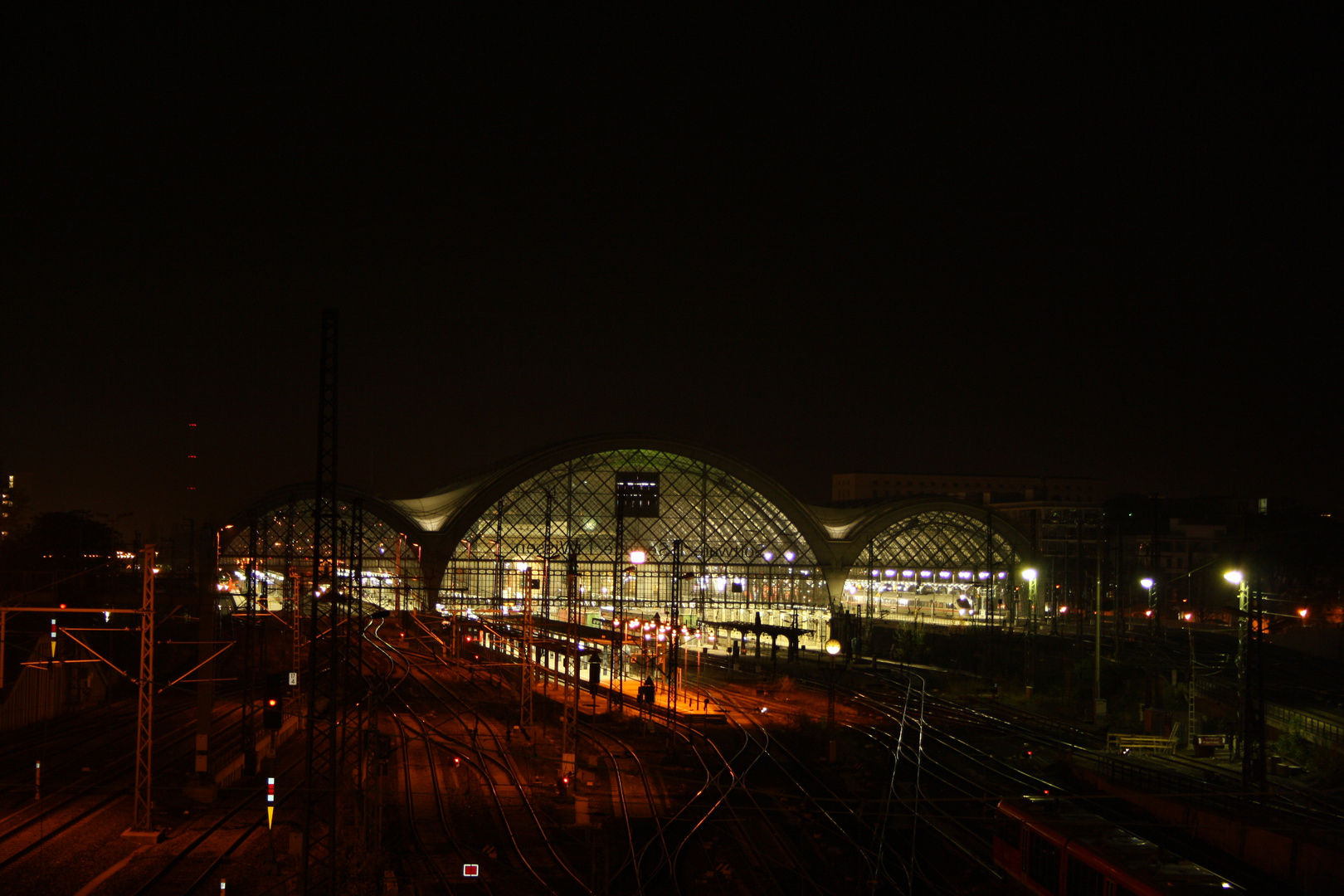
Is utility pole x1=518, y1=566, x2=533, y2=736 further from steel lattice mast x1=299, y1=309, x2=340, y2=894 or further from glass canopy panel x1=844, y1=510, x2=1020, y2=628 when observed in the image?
glass canopy panel x1=844, y1=510, x2=1020, y2=628

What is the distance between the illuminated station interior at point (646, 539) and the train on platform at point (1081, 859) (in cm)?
3983

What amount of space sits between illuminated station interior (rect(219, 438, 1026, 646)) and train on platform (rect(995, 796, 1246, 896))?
1568 inches

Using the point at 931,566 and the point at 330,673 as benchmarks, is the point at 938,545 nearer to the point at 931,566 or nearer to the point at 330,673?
the point at 931,566

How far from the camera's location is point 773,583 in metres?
58.6

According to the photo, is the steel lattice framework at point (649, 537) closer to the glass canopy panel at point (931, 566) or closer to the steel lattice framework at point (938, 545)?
the glass canopy panel at point (931, 566)

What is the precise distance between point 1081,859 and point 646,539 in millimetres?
46162

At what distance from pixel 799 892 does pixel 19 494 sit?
256 ft

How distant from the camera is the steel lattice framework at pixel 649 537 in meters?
55.4

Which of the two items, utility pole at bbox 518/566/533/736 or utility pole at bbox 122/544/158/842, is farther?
utility pole at bbox 518/566/533/736

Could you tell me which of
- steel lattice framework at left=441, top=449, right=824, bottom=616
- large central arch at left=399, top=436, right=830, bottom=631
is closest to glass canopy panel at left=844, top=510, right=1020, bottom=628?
large central arch at left=399, top=436, right=830, bottom=631

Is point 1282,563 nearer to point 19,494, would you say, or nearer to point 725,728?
point 725,728

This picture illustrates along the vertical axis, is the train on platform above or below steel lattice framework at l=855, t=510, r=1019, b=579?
below

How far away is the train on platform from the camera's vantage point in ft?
33.3

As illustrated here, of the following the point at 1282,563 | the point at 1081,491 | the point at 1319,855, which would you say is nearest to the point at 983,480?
the point at 1081,491
